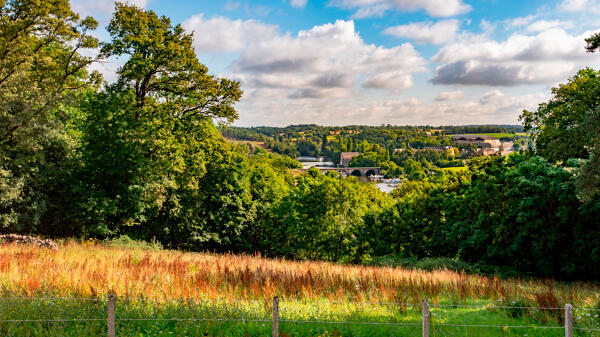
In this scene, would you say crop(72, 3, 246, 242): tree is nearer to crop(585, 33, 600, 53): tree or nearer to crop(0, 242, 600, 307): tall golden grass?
crop(0, 242, 600, 307): tall golden grass

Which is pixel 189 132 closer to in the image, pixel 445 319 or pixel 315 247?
pixel 315 247

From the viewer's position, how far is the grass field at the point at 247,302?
8477mm

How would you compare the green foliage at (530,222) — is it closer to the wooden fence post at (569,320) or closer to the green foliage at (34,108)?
the wooden fence post at (569,320)

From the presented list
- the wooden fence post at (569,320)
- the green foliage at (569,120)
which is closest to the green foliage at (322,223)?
the green foliage at (569,120)

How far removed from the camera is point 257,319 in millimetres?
8906

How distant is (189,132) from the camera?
89.1 feet

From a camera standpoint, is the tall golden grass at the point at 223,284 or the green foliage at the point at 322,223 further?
the green foliage at the point at 322,223

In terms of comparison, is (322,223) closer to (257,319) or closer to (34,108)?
(34,108)

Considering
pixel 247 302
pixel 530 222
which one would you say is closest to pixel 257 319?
pixel 247 302

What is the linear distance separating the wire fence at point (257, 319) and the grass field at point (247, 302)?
0.02m

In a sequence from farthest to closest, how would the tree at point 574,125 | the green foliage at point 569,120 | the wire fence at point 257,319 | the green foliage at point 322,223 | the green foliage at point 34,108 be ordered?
1. the green foliage at point 322,223
2. the green foliage at point 34,108
3. the green foliage at point 569,120
4. the tree at point 574,125
5. the wire fence at point 257,319

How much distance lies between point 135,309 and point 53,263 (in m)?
5.51

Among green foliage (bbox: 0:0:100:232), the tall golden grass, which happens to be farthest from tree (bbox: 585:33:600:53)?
green foliage (bbox: 0:0:100:232)

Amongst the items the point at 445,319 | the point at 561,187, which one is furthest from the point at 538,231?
the point at 445,319
